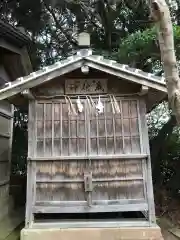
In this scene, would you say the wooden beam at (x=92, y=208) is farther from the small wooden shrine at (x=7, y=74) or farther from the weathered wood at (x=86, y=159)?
the small wooden shrine at (x=7, y=74)

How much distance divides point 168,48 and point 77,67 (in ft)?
11.7

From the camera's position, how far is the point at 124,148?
21.6 feet

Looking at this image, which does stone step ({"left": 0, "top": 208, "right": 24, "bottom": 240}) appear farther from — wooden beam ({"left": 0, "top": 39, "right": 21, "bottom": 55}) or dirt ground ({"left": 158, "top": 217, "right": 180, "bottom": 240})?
wooden beam ({"left": 0, "top": 39, "right": 21, "bottom": 55})

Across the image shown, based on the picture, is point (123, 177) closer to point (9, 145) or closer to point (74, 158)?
point (74, 158)

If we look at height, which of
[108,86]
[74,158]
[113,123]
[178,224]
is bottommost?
[178,224]

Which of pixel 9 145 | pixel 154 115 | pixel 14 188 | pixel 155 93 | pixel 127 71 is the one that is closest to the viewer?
pixel 127 71

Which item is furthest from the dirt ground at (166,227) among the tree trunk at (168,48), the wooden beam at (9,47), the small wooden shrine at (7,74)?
the wooden beam at (9,47)

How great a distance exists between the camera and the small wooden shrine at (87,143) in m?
6.34

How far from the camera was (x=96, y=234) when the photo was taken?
6008 millimetres

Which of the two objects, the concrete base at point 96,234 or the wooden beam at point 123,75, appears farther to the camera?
the wooden beam at point 123,75

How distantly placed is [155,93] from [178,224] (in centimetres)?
380

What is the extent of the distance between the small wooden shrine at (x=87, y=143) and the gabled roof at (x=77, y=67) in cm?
2

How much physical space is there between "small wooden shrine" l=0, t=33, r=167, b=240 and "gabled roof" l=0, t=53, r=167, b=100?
0.02 m

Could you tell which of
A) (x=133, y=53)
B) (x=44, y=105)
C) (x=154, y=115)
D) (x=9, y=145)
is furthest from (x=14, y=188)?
(x=154, y=115)
